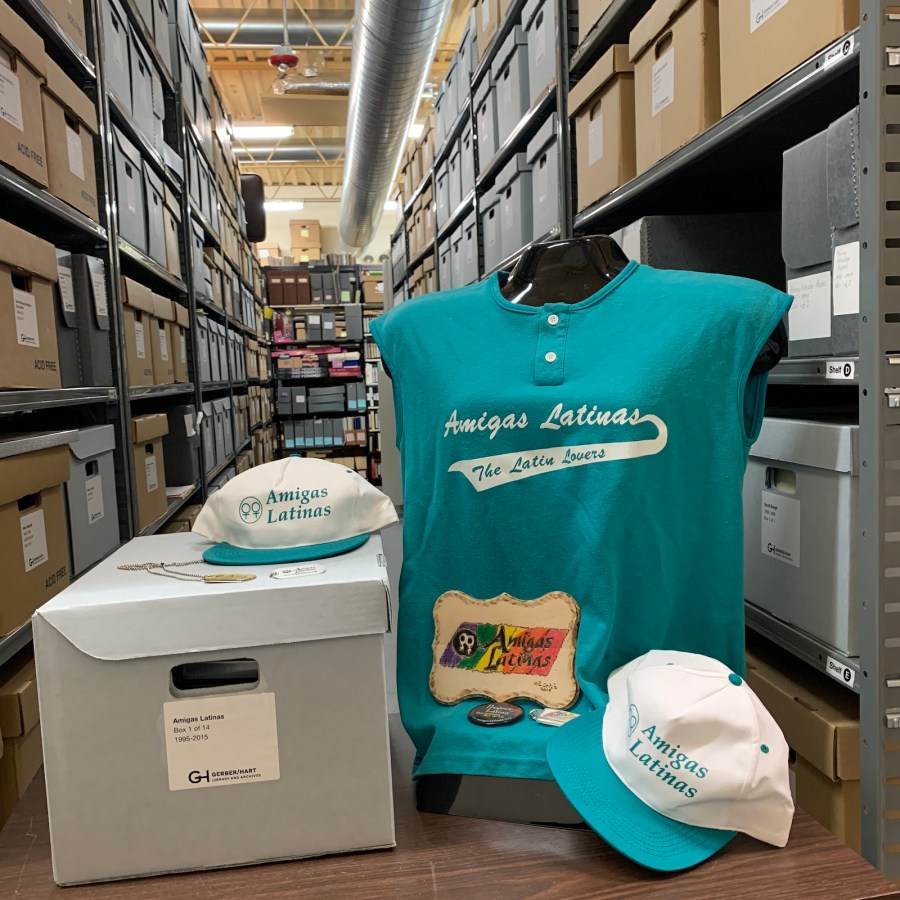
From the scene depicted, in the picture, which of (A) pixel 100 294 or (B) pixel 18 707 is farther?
(A) pixel 100 294

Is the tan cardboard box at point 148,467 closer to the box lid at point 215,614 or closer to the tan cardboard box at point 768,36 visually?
the box lid at point 215,614

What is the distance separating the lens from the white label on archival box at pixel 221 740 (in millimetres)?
691

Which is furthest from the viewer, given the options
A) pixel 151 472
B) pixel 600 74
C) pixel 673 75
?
pixel 151 472

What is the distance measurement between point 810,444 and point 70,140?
1750 mm

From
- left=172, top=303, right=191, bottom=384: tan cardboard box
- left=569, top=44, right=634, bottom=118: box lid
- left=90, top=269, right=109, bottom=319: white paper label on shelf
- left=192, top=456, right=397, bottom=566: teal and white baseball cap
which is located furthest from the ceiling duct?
left=192, top=456, right=397, bottom=566: teal and white baseball cap

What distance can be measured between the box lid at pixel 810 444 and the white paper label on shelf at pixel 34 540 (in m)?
1.35

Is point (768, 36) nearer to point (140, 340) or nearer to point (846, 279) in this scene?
point (846, 279)

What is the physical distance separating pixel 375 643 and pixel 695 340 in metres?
0.51

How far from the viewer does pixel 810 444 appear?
3.32ft

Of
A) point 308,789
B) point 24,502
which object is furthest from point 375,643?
point 24,502

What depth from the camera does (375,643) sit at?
0.71m

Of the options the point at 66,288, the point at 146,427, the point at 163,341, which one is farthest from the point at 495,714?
the point at 163,341

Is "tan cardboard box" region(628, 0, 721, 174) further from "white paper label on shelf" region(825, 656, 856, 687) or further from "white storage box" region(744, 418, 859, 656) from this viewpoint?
"white paper label on shelf" region(825, 656, 856, 687)

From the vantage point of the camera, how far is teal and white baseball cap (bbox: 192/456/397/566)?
852 millimetres
